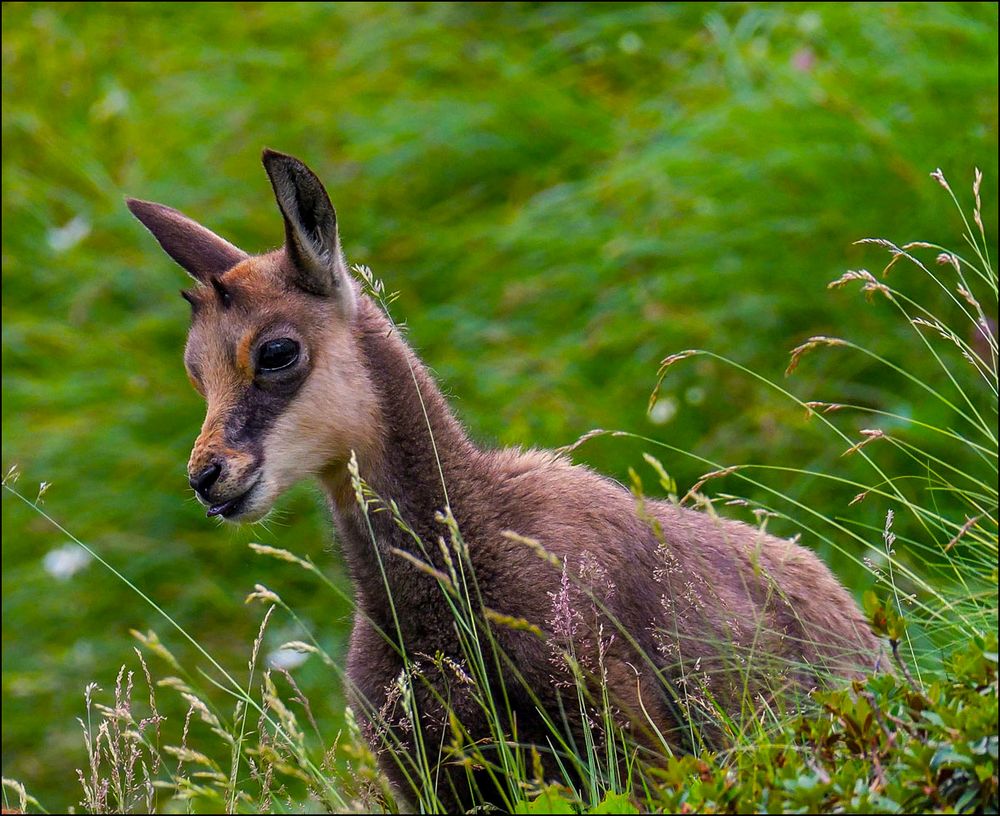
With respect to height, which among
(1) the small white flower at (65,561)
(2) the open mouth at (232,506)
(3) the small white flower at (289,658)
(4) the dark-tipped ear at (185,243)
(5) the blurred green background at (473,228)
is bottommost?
(3) the small white flower at (289,658)

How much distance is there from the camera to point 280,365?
12.6 ft

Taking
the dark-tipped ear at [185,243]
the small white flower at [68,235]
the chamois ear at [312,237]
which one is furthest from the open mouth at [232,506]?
the small white flower at [68,235]

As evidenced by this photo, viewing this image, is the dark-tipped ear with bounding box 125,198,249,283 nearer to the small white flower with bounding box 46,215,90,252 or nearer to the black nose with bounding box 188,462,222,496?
the black nose with bounding box 188,462,222,496

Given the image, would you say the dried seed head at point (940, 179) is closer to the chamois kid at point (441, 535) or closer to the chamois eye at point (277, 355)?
the chamois kid at point (441, 535)

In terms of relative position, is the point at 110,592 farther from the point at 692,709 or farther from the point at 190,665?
the point at 692,709

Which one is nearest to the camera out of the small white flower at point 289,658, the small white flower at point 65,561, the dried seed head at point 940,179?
the dried seed head at point 940,179

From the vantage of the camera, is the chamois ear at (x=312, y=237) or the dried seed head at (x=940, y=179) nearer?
the dried seed head at (x=940, y=179)

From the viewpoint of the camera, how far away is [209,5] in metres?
8.98

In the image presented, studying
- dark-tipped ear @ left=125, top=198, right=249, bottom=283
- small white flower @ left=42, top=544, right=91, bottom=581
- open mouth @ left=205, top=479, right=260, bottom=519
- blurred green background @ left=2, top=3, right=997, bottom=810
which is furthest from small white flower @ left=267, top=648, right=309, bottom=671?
open mouth @ left=205, top=479, right=260, bottom=519

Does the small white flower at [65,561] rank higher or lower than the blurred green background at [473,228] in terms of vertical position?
lower

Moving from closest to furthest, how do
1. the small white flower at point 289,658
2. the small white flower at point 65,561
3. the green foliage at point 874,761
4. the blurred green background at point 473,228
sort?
the green foliage at point 874,761, the blurred green background at point 473,228, the small white flower at point 289,658, the small white flower at point 65,561

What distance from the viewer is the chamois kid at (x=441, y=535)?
3426mm

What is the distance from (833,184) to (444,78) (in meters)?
2.52

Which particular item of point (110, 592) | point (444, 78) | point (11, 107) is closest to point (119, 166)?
point (11, 107)
